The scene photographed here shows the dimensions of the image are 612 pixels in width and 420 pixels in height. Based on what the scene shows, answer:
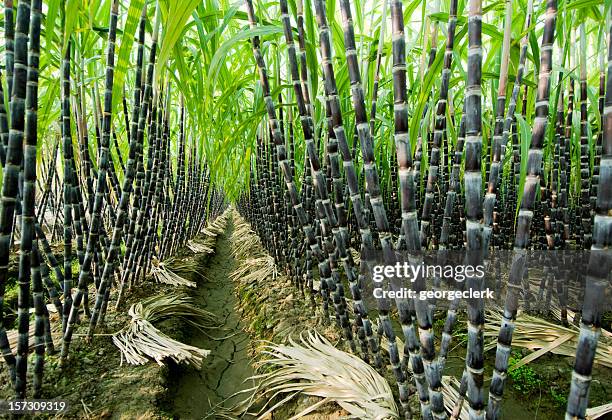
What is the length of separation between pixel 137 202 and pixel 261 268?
1120 mm

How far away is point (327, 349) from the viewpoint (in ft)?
4.22

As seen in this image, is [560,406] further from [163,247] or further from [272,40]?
[163,247]

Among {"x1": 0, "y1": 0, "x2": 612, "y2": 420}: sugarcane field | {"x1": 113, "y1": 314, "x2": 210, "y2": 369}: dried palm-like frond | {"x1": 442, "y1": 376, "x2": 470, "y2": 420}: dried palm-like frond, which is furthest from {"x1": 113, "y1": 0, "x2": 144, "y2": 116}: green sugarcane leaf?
{"x1": 442, "y1": 376, "x2": 470, "y2": 420}: dried palm-like frond

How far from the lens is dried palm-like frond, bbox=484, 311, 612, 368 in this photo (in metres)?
1.23

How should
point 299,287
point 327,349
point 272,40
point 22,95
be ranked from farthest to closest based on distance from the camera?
point 299,287 → point 272,40 → point 327,349 → point 22,95

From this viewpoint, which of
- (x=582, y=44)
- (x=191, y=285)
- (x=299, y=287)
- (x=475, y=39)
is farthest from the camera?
(x=191, y=285)

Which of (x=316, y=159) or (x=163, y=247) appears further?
(x=163, y=247)

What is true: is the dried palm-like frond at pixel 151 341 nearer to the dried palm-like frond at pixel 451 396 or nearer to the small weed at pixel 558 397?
the dried palm-like frond at pixel 451 396

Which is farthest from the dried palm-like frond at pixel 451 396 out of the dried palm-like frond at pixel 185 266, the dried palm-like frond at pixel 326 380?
the dried palm-like frond at pixel 185 266

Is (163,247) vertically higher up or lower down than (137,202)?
lower down

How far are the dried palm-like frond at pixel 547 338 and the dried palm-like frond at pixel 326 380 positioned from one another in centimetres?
53

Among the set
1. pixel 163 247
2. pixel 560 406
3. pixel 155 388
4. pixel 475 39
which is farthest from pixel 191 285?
pixel 475 39

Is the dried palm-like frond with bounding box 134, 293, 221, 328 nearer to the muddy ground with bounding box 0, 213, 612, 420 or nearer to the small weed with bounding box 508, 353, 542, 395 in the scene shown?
the muddy ground with bounding box 0, 213, 612, 420

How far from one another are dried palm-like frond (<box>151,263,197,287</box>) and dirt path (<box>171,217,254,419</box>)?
116 mm
